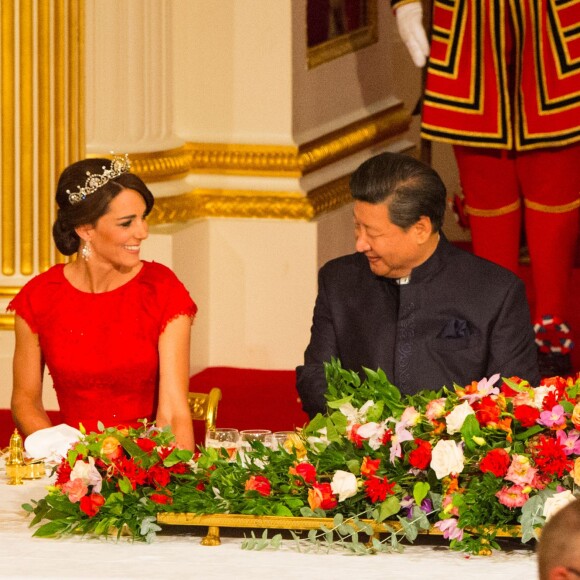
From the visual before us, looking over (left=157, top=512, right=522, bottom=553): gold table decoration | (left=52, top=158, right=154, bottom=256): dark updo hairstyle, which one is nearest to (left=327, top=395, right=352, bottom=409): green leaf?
(left=157, top=512, right=522, bottom=553): gold table decoration

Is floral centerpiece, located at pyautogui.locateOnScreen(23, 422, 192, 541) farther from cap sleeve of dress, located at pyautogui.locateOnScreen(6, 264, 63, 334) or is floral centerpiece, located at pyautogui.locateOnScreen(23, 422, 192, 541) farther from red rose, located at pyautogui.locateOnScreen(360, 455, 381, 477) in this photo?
cap sleeve of dress, located at pyautogui.locateOnScreen(6, 264, 63, 334)

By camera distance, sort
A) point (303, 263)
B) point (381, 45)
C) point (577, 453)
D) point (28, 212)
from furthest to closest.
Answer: point (381, 45)
point (303, 263)
point (28, 212)
point (577, 453)

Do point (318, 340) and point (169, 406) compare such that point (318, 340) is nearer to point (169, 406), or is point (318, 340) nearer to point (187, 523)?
point (169, 406)

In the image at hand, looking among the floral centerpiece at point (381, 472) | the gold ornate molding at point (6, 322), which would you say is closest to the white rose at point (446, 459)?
the floral centerpiece at point (381, 472)

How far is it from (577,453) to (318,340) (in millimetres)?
1243

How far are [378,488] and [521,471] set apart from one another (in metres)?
0.23

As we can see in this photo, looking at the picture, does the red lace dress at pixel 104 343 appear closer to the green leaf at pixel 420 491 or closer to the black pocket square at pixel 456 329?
the black pocket square at pixel 456 329

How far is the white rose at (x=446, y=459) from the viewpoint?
256 centimetres

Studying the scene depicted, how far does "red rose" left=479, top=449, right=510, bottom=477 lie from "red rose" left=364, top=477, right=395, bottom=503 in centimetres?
16

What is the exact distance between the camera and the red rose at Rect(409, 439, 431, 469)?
102 inches

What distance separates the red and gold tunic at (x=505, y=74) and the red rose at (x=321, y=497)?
336cm

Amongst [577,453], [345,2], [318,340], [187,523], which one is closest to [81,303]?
[318,340]

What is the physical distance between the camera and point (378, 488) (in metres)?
2.60

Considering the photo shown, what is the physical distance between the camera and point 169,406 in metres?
3.88
